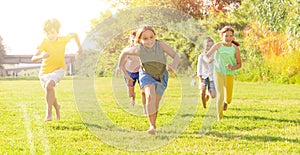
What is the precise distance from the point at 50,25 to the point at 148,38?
7.03 feet

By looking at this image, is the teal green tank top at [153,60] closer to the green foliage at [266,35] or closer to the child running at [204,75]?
the child running at [204,75]

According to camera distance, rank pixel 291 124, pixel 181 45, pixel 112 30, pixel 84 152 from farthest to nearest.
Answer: pixel 181 45
pixel 291 124
pixel 112 30
pixel 84 152

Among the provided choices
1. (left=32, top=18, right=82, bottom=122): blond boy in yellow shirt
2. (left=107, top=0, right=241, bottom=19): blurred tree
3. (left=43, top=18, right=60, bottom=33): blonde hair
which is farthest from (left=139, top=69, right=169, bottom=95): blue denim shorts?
(left=107, top=0, right=241, bottom=19): blurred tree

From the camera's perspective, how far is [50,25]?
7.89m

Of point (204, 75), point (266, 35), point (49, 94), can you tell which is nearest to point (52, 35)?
point (49, 94)

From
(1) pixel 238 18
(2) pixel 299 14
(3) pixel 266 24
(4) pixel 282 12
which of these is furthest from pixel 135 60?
(1) pixel 238 18

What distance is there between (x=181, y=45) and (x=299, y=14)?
877cm

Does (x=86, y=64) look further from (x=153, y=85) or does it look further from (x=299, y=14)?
(x=299, y=14)

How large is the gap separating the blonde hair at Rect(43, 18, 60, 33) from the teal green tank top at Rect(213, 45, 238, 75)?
245 cm

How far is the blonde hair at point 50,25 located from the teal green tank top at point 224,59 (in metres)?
2.45

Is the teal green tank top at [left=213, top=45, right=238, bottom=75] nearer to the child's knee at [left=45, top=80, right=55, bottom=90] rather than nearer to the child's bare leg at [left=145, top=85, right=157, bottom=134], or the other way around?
the child's bare leg at [left=145, top=85, right=157, bottom=134]

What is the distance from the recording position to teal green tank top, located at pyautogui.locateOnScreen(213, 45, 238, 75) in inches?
308

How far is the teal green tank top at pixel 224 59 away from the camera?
25.6ft

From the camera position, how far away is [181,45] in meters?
8.12
